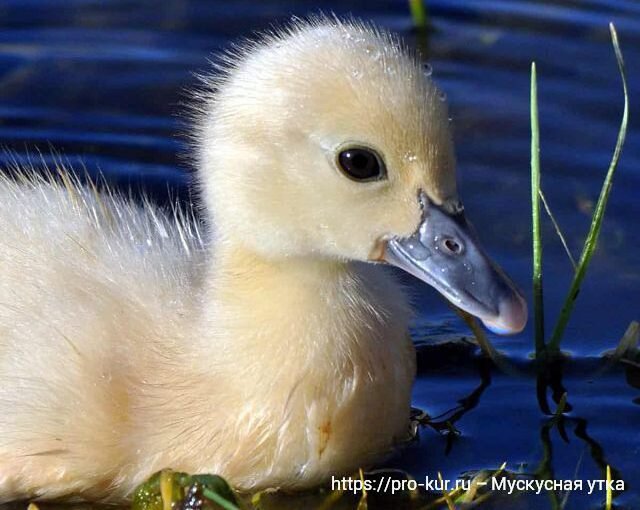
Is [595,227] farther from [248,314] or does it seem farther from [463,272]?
[248,314]

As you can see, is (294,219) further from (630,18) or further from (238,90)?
(630,18)

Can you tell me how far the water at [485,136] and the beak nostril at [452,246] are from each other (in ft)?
2.61

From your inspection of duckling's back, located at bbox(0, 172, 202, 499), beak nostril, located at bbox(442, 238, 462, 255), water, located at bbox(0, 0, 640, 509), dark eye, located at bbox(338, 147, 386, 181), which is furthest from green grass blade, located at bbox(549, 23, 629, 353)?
duckling's back, located at bbox(0, 172, 202, 499)

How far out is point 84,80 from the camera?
22.0ft

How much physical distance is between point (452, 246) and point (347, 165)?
0.36 m

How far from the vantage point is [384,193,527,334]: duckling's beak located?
4.15 meters

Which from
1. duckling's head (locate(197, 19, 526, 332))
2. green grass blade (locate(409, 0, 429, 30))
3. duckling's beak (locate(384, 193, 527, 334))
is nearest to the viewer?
duckling's head (locate(197, 19, 526, 332))

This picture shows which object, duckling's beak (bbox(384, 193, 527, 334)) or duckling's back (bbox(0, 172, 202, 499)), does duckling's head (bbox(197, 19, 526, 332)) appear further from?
duckling's back (bbox(0, 172, 202, 499))

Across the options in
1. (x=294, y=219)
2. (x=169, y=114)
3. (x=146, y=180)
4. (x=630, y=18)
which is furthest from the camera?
(x=630, y=18)

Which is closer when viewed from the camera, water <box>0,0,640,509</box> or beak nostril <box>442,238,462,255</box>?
beak nostril <box>442,238,462,255</box>

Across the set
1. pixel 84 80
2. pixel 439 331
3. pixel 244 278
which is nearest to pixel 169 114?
pixel 84 80

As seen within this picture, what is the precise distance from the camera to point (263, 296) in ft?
14.2

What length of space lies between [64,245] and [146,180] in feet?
4.99

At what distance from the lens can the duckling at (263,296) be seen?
161 inches
